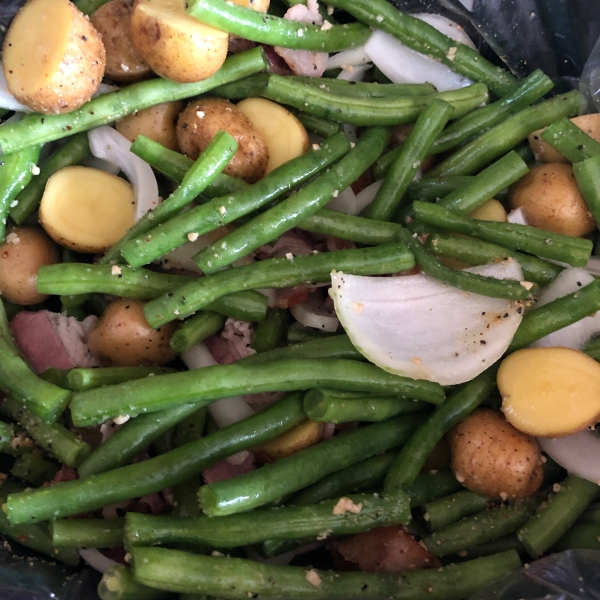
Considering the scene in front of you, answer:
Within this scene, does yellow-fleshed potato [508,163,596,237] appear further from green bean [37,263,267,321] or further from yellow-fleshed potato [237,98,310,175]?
green bean [37,263,267,321]

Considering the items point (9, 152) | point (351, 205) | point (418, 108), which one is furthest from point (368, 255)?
point (9, 152)

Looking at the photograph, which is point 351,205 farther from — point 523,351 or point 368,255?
point 523,351

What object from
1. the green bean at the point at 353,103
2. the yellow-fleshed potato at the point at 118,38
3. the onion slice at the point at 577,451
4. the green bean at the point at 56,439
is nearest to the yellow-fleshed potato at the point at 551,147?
the green bean at the point at 353,103

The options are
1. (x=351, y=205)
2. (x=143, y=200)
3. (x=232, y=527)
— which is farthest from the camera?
(x=351, y=205)

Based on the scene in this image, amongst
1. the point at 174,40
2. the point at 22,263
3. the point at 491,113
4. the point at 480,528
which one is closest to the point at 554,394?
the point at 480,528

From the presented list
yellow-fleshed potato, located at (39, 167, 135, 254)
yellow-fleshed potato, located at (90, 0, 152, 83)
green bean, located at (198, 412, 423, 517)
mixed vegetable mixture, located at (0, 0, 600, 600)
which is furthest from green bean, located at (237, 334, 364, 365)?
yellow-fleshed potato, located at (90, 0, 152, 83)

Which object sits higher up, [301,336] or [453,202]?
[453,202]
